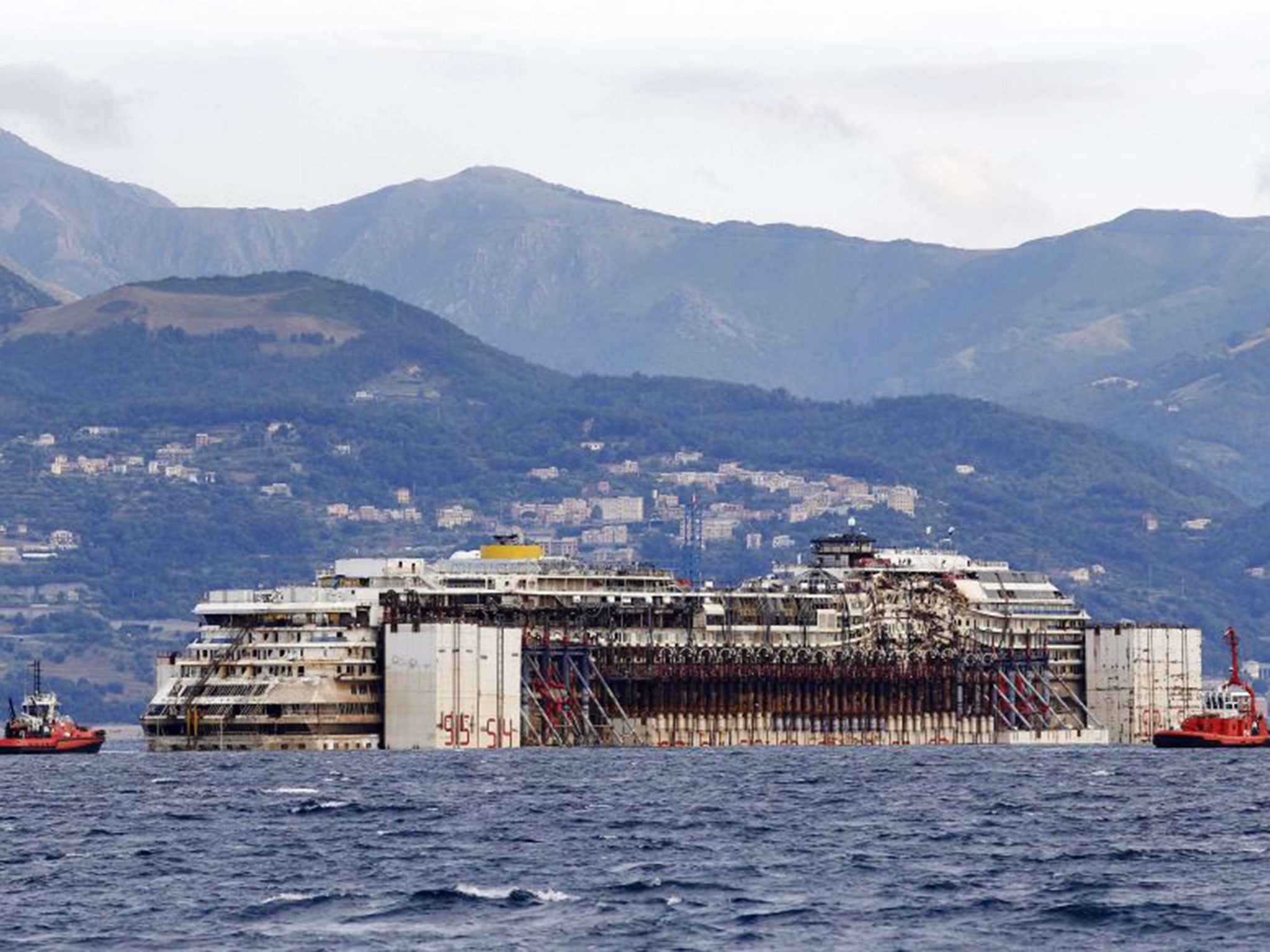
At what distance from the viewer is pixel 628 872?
5541 inches

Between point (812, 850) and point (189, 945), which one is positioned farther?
point (812, 850)

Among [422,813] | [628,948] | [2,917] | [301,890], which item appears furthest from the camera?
[422,813]

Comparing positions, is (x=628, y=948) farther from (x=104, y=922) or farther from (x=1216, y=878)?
(x=1216, y=878)

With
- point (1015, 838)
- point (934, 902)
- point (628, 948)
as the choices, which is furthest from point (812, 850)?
point (628, 948)

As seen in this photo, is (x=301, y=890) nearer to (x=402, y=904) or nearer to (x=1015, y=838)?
(x=402, y=904)

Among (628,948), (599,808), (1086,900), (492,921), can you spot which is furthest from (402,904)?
(599,808)

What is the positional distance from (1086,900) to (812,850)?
23.0 m

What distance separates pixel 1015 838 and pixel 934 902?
1158 inches

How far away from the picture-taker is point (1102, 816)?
175875 mm

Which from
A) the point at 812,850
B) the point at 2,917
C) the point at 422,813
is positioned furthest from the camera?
the point at 422,813

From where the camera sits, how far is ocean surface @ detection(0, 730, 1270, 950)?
121312 mm

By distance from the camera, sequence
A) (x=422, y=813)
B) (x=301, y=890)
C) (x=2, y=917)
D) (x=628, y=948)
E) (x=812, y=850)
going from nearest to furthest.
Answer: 1. (x=628, y=948)
2. (x=2, y=917)
3. (x=301, y=890)
4. (x=812, y=850)
5. (x=422, y=813)

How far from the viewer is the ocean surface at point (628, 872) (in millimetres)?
121312

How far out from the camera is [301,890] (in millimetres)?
133625
